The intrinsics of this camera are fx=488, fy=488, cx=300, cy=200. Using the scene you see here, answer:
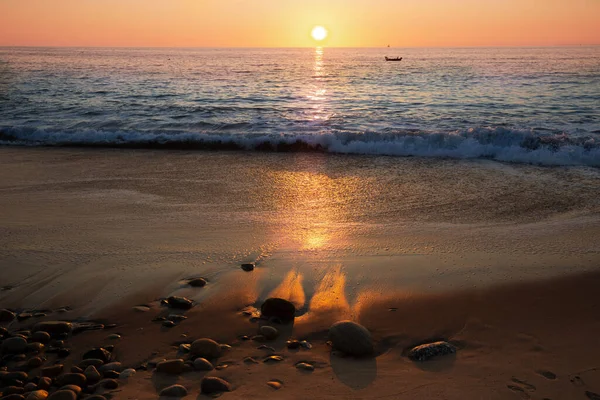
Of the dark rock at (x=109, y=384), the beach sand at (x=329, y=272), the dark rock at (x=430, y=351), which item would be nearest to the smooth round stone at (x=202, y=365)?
the beach sand at (x=329, y=272)

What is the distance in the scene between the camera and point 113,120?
565 inches

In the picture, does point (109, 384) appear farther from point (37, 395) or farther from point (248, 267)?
point (248, 267)

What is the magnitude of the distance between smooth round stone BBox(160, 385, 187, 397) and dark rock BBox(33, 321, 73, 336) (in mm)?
1130

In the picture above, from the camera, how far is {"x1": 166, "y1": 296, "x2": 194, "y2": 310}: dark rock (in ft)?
12.7

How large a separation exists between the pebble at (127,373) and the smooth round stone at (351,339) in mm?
1300

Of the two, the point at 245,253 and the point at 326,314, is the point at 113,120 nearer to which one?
the point at 245,253

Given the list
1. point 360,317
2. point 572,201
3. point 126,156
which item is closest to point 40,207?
point 126,156

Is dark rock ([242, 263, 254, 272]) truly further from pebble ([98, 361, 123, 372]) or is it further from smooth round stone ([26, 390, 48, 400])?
smooth round stone ([26, 390, 48, 400])

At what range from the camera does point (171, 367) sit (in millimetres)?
3021

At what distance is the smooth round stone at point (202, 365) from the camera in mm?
3066

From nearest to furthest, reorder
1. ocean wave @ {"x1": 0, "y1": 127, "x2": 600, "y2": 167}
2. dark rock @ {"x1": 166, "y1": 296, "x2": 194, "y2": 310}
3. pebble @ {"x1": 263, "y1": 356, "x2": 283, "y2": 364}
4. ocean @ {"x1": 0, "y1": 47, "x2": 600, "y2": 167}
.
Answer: pebble @ {"x1": 263, "y1": 356, "x2": 283, "y2": 364} < dark rock @ {"x1": 166, "y1": 296, "x2": 194, "y2": 310} < ocean wave @ {"x1": 0, "y1": 127, "x2": 600, "y2": 167} < ocean @ {"x1": 0, "y1": 47, "x2": 600, "y2": 167}

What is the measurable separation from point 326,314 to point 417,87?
23002mm

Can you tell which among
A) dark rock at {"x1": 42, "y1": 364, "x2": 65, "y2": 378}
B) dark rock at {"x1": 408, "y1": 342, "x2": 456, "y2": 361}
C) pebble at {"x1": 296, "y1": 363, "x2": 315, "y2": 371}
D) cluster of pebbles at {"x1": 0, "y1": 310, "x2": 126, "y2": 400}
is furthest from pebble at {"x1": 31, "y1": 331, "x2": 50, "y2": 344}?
dark rock at {"x1": 408, "y1": 342, "x2": 456, "y2": 361}

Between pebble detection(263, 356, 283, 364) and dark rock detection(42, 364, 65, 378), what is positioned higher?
pebble detection(263, 356, 283, 364)
